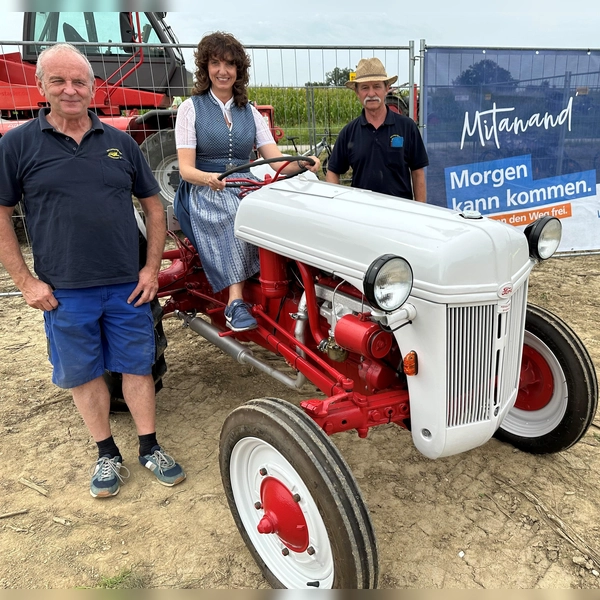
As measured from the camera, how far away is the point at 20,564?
82.3 inches

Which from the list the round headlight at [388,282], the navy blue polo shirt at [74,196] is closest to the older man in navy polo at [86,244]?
the navy blue polo shirt at [74,196]

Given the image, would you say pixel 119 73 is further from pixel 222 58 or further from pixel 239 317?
pixel 239 317

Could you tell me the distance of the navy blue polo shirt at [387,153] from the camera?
3420mm

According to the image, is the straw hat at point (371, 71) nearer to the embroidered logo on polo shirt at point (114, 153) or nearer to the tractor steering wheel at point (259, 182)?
the tractor steering wheel at point (259, 182)

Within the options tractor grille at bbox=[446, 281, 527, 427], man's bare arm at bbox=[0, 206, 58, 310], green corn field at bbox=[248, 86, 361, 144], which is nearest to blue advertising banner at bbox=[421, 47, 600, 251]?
green corn field at bbox=[248, 86, 361, 144]

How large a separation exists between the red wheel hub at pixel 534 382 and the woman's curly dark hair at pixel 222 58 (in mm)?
1871

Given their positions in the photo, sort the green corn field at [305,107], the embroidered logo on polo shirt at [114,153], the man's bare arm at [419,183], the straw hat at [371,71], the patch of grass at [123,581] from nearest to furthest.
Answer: the patch of grass at [123,581] → the embroidered logo on polo shirt at [114,153] → the straw hat at [371,71] → the man's bare arm at [419,183] → the green corn field at [305,107]

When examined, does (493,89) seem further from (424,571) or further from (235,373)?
(424,571)

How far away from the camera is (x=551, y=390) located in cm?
247

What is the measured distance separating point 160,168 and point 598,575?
18.5ft

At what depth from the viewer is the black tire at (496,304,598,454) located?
2.33 meters

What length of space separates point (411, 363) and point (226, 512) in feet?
3.63

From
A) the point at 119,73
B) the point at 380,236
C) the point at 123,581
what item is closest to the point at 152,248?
the point at 380,236

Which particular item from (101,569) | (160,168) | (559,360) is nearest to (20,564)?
(101,569)
